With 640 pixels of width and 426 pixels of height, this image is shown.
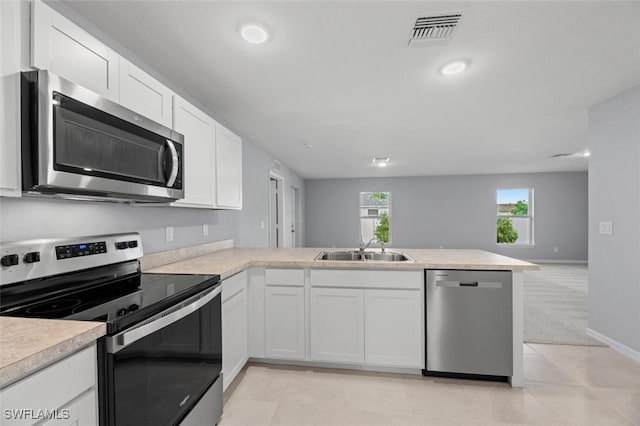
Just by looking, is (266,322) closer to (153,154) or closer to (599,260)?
(153,154)

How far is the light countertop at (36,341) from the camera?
720 millimetres

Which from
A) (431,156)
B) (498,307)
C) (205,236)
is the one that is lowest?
(498,307)

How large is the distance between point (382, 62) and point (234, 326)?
7.26 ft

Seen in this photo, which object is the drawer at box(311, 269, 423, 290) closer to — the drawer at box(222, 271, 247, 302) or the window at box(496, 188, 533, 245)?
the drawer at box(222, 271, 247, 302)

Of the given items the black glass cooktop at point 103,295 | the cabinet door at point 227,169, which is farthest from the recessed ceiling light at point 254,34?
the black glass cooktop at point 103,295

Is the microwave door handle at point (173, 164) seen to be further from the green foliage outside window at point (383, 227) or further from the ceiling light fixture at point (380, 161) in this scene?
the green foliage outside window at point (383, 227)

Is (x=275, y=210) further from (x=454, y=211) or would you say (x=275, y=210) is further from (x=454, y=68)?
(x=454, y=211)

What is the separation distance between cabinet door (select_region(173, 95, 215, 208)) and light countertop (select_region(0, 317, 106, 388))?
1103mm

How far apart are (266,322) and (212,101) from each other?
83.5 inches

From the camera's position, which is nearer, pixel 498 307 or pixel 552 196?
pixel 498 307

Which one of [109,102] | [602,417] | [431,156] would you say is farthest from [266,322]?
[431,156]

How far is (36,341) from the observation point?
83 centimetres

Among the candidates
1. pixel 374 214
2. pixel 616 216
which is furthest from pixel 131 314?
pixel 374 214

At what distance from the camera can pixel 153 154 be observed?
1.61 meters
